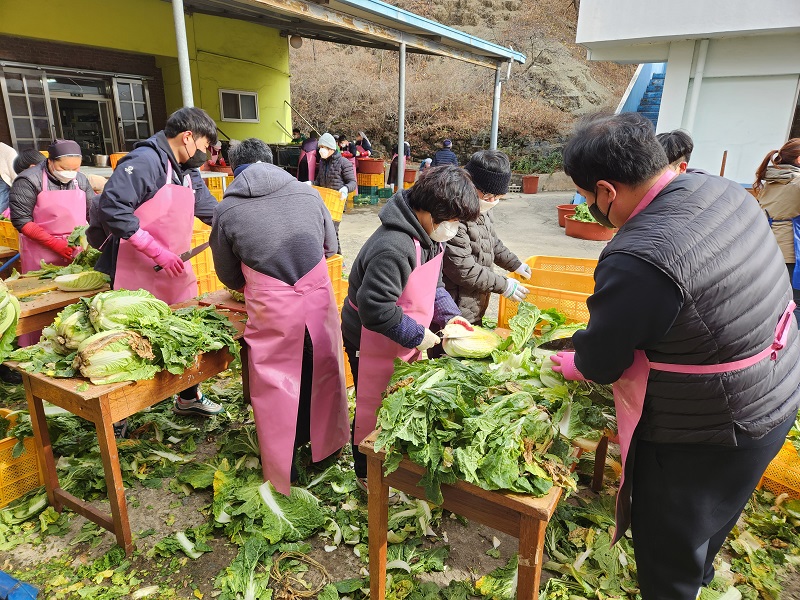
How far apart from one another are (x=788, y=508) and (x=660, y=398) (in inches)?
89.4

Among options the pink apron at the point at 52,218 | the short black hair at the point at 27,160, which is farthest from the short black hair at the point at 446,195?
the short black hair at the point at 27,160

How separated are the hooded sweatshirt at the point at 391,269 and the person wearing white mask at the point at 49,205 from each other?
3648 mm

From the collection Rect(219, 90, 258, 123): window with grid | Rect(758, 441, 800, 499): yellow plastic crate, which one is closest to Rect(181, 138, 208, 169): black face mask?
Rect(758, 441, 800, 499): yellow plastic crate

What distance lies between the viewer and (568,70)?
2808 centimetres

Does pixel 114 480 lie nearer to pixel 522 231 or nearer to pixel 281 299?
pixel 281 299

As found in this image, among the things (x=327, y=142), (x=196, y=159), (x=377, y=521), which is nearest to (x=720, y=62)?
(x=327, y=142)

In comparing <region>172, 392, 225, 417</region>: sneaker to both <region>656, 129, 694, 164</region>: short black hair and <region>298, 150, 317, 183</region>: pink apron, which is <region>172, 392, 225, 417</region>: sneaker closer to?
<region>656, 129, 694, 164</region>: short black hair

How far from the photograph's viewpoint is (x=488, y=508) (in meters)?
1.96

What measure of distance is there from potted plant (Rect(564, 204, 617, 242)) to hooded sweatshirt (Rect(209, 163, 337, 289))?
885cm

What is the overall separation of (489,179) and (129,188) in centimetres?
246

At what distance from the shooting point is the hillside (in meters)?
24.5

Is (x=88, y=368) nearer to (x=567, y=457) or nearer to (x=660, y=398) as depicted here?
(x=567, y=457)

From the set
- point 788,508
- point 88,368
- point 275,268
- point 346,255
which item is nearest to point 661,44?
point 346,255

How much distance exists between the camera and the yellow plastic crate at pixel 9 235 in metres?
5.65
